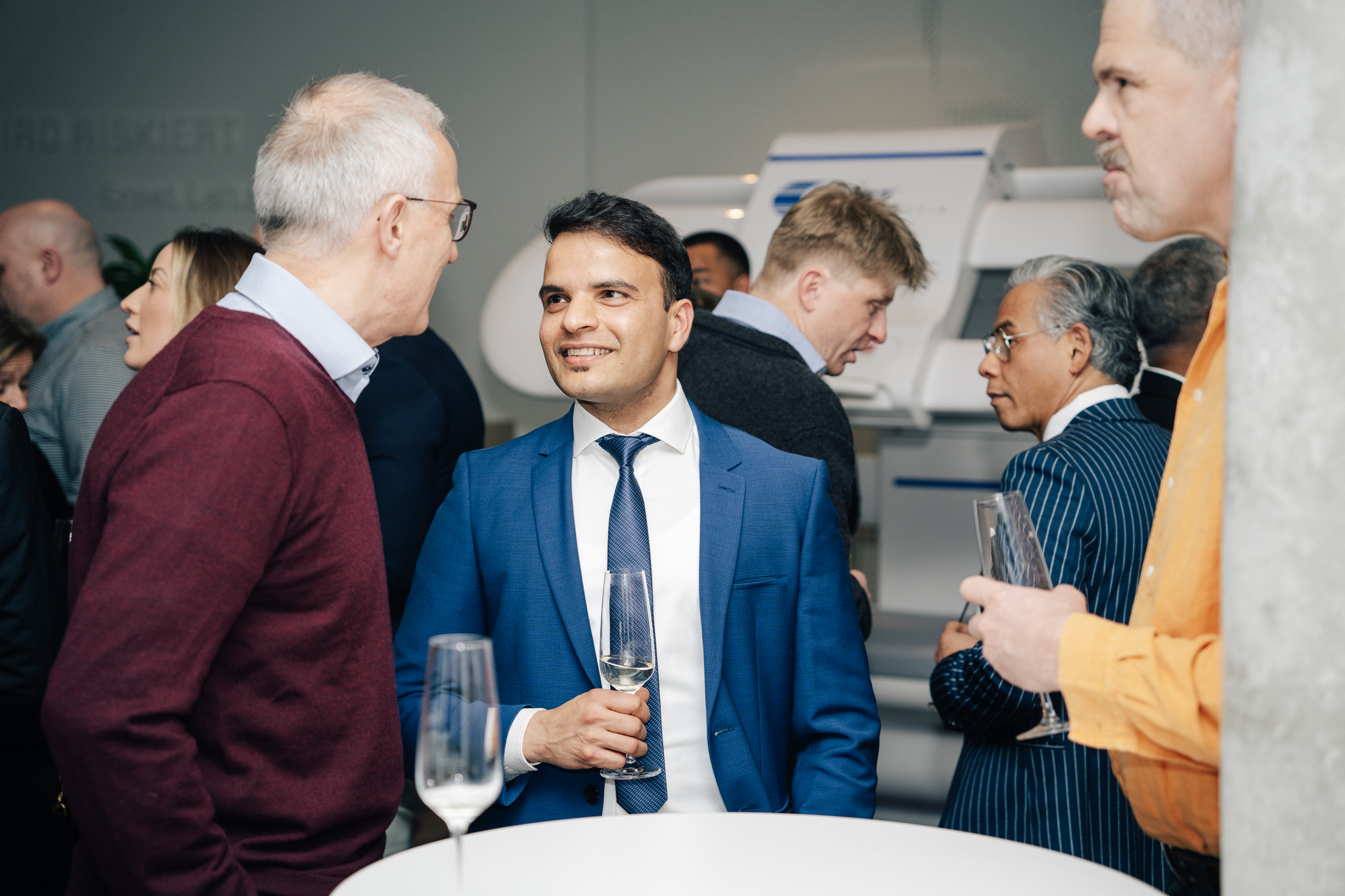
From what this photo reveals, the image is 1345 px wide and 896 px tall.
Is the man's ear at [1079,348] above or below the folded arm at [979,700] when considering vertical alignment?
above

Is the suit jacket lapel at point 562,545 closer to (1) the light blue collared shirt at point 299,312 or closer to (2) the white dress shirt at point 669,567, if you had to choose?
(2) the white dress shirt at point 669,567

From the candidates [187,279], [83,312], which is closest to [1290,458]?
[187,279]

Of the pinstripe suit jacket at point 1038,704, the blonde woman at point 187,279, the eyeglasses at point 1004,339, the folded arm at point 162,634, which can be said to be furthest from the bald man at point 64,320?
the pinstripe suit jacket at point 1038,704

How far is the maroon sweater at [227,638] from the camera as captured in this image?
3.36 feet

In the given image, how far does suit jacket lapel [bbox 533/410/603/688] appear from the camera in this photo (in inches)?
60.1

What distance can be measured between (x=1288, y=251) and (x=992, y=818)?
1290 millimetres

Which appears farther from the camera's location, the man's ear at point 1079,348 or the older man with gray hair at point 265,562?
the man's ear at point 1079,348

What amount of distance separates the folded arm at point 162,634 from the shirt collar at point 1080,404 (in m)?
1.42

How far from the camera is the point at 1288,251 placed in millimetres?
772

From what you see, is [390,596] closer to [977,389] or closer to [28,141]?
[977,389]

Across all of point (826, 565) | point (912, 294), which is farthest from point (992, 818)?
point (912, 294)

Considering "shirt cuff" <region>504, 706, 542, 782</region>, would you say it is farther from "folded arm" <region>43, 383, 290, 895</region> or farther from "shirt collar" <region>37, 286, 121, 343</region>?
"shirt collar" <region>37, 286, 121, 343</region>

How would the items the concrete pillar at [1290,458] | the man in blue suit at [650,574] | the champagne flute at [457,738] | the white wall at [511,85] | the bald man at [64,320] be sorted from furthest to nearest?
1. the white wall at [511,85]
2. the bald man at [64,320]
3. the man in blue suit at [650,574]
4. the champagne flute at [457,738]
5. the concrete pillar at [1290,458]

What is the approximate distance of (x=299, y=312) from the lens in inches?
49.9
